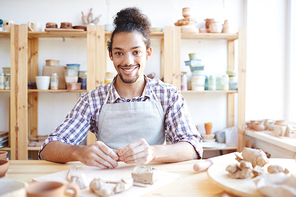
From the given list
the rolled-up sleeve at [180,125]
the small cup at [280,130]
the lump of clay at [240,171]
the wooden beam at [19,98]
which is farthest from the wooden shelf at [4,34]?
the small cup at [280,130]

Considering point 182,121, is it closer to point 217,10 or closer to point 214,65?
point 214,65

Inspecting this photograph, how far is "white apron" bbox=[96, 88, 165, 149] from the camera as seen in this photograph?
1569 millimetres

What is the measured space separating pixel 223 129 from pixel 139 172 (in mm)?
2491

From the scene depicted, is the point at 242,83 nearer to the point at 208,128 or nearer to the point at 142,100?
the point at 208,128

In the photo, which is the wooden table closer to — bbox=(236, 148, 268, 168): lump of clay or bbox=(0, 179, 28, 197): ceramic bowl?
bbox=(236, 148, 268, 168): lump of clay

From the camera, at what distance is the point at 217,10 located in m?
3.27

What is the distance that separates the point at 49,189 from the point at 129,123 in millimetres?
971

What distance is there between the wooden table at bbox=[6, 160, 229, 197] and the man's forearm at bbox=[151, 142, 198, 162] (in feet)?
0.11

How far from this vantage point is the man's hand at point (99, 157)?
1104mm

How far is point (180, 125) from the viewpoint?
5.07 feet

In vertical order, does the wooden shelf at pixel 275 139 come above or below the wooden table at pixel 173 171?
below

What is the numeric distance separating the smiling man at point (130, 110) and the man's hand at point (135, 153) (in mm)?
259

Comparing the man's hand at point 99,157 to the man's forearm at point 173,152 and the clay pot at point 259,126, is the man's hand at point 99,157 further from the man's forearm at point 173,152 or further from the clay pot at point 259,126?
the clay pot at point 259,126

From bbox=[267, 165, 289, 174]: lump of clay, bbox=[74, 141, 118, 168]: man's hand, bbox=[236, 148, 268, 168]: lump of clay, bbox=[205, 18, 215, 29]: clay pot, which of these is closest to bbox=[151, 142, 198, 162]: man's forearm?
bbox=[74, 141, 118, 168]: man's hand
